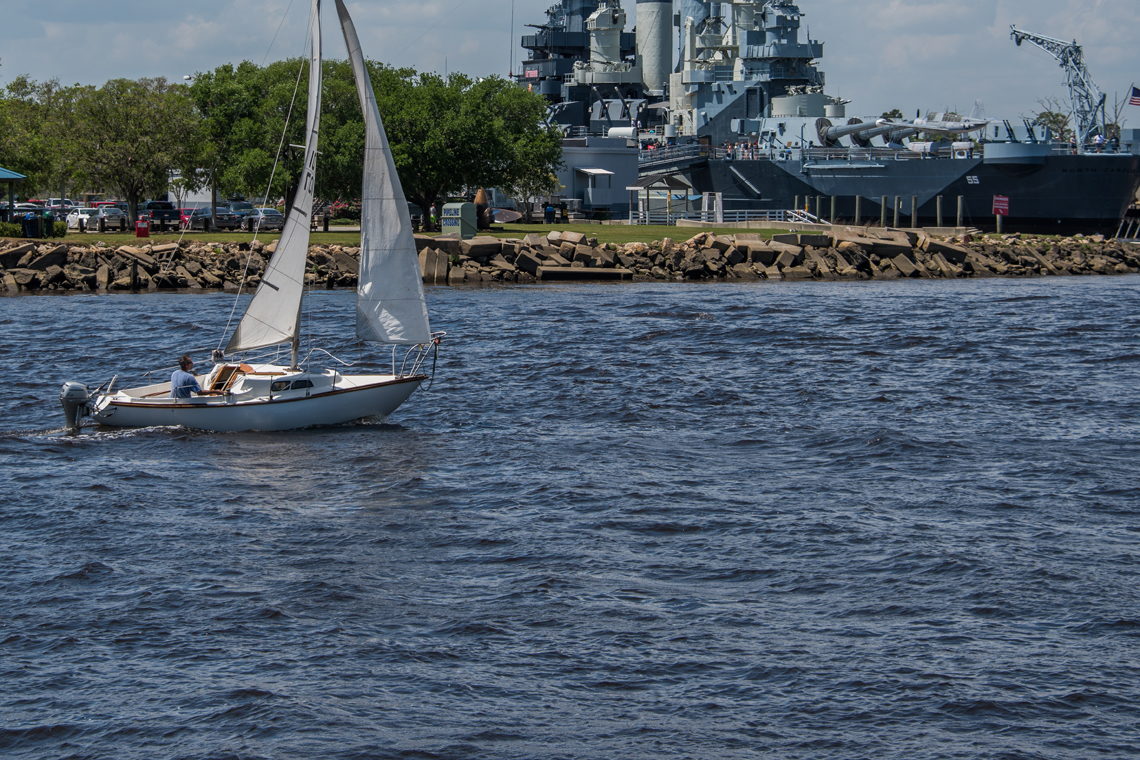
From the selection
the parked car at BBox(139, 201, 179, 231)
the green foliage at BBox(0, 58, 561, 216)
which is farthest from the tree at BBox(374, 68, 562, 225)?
the parked car at BBox(139, 201, 179, 231)

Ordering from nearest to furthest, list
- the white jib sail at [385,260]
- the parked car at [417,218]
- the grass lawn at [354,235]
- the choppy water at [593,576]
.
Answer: the choppy water at [593,576] → the white jib sail at [385,260] → the grass lawn at [354,235] → the parked car at [417,218]

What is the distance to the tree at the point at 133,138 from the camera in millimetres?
68125

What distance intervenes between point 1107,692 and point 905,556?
13.4 ft

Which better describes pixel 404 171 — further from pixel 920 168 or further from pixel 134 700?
pixel 134 700

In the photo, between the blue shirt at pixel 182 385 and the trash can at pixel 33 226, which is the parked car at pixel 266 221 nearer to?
the trash can at pixel 33 226

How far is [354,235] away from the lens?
65.8 metres

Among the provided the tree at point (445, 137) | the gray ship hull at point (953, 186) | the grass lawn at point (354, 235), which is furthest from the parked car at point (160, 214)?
the gray ship hull at point (953, 186)

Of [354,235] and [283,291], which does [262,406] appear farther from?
[354,235]

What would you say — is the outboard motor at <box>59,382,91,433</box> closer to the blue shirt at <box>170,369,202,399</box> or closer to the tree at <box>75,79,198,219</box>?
the blue shirt at <box>170,369,202,399</box>

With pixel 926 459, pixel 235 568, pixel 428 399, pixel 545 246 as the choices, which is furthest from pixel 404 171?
pixel 235 568

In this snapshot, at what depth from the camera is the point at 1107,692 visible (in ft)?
41.7

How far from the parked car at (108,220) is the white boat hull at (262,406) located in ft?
155

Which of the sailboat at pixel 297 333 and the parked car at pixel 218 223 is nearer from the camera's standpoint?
the sailboat at pixel 297 333

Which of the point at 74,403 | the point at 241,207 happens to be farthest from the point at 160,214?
the point at 74,403
